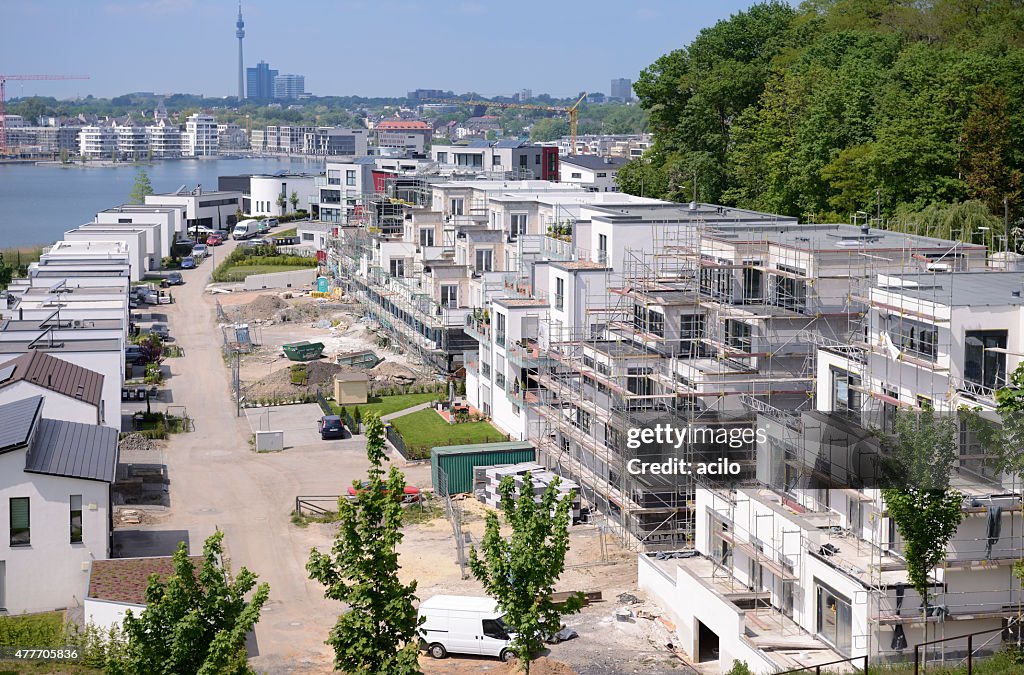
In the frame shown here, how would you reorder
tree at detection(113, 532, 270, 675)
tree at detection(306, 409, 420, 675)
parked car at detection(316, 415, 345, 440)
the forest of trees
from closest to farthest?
1. tree at detection(113, 532, 270, 675)
2. tree at detection(306, 409, 420, 675)
3. parked car at detection(316, 415, 345, 440)
4. the forest of trees

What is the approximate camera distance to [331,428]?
34562 millimetres

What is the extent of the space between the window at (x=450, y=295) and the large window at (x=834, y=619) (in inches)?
1001

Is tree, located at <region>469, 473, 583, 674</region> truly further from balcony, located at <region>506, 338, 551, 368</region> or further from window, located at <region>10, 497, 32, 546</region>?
balcony, located at <region>506, 338, 551, 368</region>

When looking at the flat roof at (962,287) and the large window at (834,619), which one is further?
the flat roof at (962,287)

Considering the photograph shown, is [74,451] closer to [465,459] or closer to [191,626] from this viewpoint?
[465,459]

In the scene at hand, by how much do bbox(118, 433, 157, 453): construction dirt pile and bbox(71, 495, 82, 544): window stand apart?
37.6 feet

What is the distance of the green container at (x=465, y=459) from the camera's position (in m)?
29.2

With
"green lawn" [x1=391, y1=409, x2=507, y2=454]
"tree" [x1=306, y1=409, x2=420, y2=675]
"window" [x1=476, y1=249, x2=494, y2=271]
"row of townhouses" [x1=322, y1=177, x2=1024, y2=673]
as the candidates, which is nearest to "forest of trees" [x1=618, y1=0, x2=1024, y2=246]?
"row of townhouses" [x1=322, y1=177, x2=1024, y2=673]

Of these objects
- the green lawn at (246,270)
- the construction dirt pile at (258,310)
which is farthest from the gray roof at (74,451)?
the green lawn at (246,270)

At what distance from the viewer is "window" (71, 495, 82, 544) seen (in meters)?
21.7

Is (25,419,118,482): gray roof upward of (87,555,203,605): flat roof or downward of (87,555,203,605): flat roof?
upward

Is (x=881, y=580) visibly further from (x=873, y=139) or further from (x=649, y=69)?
(x=649, y=69)

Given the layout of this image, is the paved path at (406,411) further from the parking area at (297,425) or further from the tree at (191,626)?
the tree at (191,626)

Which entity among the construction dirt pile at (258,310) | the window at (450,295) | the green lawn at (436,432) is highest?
the window at (450,295)
